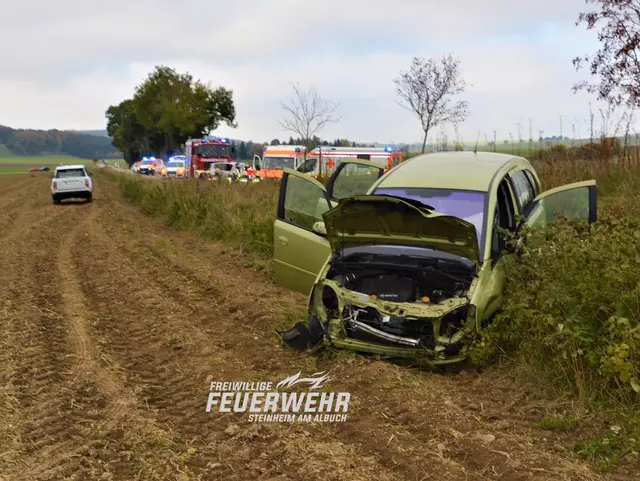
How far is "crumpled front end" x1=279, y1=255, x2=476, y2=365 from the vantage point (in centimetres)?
534

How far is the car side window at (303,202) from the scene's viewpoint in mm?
7527

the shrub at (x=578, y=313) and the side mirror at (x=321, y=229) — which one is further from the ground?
the side mirror at (x=321, y=229)

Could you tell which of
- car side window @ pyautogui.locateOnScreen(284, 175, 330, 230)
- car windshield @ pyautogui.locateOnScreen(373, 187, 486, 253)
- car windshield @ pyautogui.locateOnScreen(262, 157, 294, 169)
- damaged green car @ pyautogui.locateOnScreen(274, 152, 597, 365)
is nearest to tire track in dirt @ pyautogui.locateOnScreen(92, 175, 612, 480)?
damaged green car @ pyautogui.locateOnScreen(274, 152, 597, 365)

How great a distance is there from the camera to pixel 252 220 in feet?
43.5

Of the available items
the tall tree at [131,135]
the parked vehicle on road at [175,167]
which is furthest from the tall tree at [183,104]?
the tall tree at [131,135]

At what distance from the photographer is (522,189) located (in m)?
7.30

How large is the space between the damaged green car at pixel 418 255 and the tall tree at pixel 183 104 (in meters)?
55.4

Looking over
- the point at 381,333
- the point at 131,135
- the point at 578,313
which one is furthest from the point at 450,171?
the point at 131,135

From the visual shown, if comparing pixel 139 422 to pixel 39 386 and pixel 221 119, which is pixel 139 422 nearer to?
pixel 39 386

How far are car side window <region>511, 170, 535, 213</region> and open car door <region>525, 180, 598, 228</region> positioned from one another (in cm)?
18

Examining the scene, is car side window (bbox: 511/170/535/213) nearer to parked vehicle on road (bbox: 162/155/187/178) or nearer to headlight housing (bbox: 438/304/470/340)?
headlight housing (bbox: 438/304/470/340)

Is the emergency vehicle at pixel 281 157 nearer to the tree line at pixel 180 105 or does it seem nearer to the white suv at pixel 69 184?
the white suv at pixel 69 184

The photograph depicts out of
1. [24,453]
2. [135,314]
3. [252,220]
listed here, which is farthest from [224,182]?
[24,453]

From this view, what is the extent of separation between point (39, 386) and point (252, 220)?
8.16 metres
